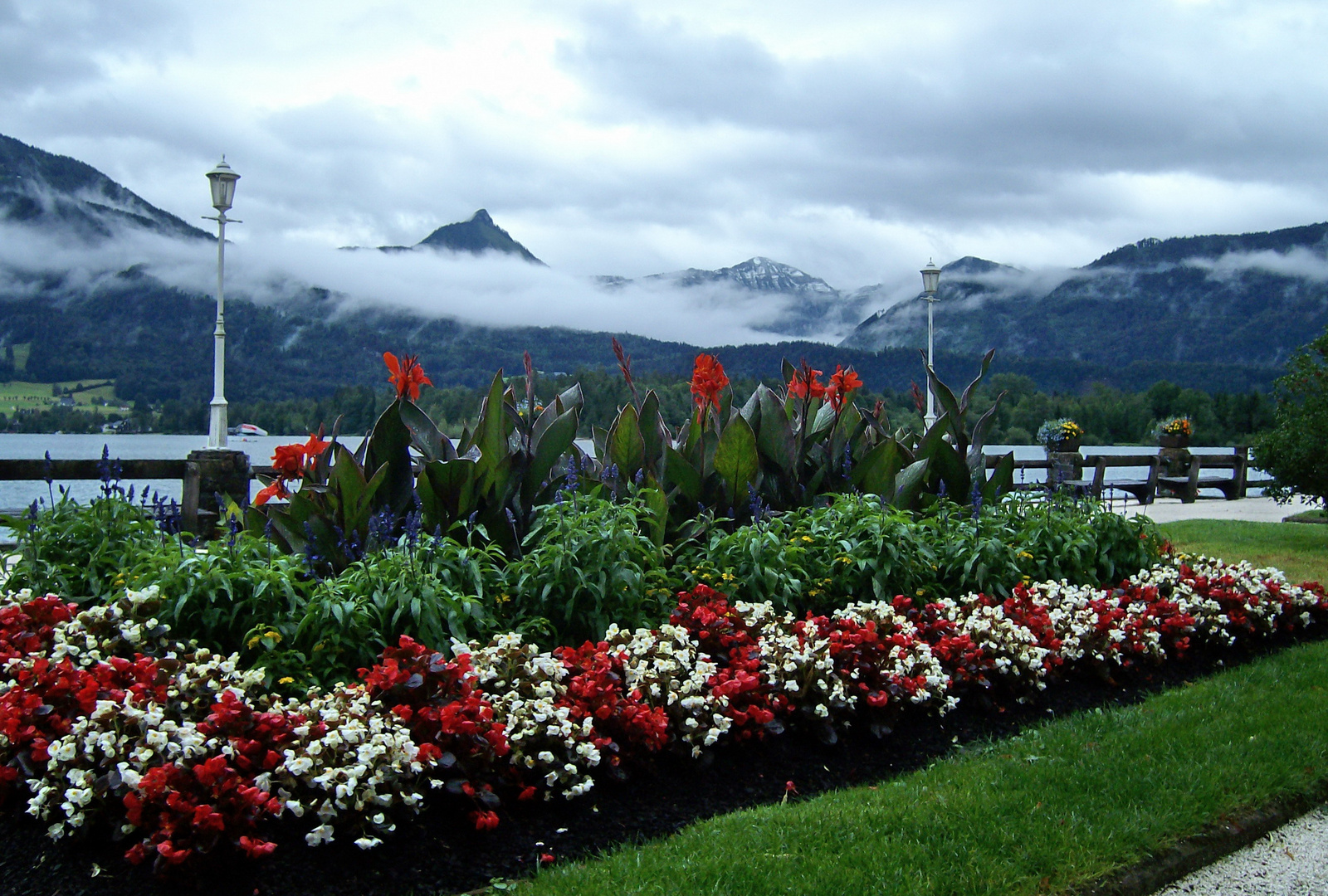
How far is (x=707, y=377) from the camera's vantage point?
5.41 meters

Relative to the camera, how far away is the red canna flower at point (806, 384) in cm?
577

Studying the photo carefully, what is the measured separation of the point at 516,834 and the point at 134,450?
63.7 ft

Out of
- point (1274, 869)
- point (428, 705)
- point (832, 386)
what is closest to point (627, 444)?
point (832, 386)

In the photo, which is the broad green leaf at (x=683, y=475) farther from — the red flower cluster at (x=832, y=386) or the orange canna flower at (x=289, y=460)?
the orange canna flower at (x=289, y=460)

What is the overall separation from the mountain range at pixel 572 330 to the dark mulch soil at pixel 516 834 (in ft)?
9.66

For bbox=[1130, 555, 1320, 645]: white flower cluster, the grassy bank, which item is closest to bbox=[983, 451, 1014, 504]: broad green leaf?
bbox=[1130, 555, 1320, 645]: white flower cluster

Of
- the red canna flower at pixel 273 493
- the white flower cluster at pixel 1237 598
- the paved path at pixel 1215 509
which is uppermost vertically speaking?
the red canna flower at pixel 273 493

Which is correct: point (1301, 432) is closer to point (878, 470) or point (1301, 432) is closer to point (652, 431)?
point (878, 470)

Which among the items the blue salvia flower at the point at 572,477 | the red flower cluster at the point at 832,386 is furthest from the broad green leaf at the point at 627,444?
the red flower cluster at the point at 832,386

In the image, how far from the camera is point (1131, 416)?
3281cm

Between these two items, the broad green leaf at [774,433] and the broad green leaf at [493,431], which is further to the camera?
the broad green leaf at [774,433]

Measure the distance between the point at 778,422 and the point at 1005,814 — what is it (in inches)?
117

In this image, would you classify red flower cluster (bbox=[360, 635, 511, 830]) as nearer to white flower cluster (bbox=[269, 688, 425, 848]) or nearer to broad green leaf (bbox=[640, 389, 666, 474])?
white flower cluster (bbox=[269, 688, 425, 848])

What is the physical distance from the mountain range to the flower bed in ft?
8.11
